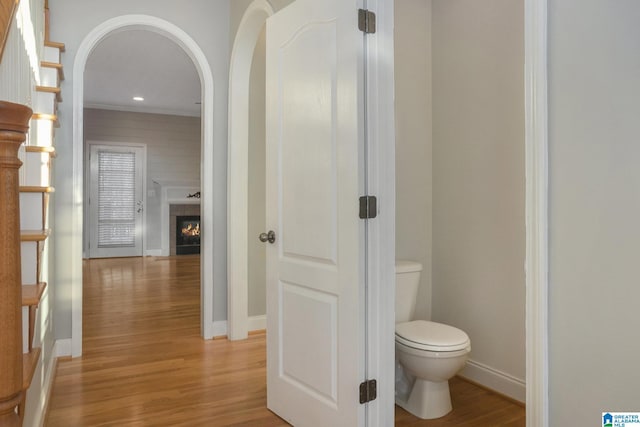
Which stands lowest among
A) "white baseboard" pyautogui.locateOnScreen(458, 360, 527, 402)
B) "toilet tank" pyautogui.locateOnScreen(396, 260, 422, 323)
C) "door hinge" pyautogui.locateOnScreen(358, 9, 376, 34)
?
"white baseboard" pyautogui.locateOnScreen(458, 360, 527, 402)

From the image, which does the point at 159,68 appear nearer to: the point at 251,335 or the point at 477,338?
the point at 251,335

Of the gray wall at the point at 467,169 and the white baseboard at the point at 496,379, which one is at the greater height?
the gray wall at the point at 467,169

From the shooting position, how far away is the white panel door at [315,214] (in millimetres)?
1966

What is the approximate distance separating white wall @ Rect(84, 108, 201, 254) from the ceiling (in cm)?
22

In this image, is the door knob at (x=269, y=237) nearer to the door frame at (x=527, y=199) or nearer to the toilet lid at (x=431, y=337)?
the door frame at (x=527, y=199)

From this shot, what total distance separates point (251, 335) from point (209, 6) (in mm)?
2838

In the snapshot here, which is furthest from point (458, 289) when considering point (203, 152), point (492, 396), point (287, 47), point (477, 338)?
point (203, 152)

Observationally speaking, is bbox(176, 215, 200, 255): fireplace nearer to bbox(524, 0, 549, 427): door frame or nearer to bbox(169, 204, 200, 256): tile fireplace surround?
bbox(169, 204, 200, 256): tile fireplace surround

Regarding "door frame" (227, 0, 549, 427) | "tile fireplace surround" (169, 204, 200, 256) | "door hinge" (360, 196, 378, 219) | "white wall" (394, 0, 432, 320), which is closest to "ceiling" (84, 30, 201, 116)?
"tile fireplace surround" (169, 204, 200, 256)

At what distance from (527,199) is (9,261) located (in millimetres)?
1351

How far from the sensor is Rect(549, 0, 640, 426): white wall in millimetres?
1178

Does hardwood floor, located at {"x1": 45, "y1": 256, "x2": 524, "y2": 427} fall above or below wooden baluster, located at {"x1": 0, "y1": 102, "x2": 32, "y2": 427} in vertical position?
below

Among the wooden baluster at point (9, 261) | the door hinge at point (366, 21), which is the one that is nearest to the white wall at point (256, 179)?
the door hinge at point (366, 21)

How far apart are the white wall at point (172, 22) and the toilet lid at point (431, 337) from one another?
189cm
